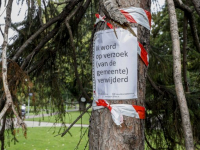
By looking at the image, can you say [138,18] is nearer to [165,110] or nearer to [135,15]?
[135,15]

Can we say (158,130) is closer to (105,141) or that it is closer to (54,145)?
(105,141)

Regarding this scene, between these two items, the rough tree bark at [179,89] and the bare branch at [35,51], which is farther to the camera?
the bare branch at [35,51]

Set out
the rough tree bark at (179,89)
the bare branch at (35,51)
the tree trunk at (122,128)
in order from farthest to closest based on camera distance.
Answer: the bare branch at (35,51), the tree trunk at (122,128), the rough tree bark at (179,89)

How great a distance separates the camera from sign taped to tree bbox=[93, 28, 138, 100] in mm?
1219

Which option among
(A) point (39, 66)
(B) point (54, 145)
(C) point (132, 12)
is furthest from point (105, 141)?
(B) point (54, 145)

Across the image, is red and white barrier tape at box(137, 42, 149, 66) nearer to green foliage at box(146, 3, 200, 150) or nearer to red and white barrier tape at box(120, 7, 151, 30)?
red and white barrier tape at box(120, 7, 151, 30)

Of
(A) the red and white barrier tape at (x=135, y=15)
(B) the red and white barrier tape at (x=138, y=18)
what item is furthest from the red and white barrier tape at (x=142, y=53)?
(A) the red and white barrier tape at (x=135, y=15)

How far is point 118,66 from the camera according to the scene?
4.00 feet

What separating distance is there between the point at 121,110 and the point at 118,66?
22cm

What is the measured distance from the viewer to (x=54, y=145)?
23.4ft

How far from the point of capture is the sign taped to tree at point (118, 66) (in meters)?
1.22

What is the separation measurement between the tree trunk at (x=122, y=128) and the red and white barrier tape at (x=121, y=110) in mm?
19

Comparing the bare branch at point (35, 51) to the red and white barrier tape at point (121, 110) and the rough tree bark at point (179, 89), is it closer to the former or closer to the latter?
the red and white barrier tape at point (121, 110)

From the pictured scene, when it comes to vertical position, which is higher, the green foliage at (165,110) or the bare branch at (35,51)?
the bare branch at (35,51)
